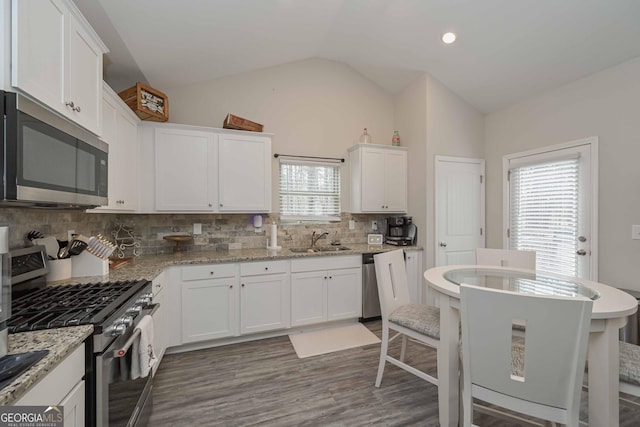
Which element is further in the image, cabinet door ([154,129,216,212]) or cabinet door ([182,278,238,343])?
cabinet door ([154,129,216,212])

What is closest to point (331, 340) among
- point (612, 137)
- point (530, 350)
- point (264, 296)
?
point (264, 296)

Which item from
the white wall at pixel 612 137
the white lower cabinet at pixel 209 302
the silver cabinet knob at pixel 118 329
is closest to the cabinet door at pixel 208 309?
the white lower cabinet at pixel 209 302

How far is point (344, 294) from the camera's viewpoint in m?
3.16

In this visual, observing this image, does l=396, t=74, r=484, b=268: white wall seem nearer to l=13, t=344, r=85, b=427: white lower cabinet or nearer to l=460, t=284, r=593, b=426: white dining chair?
l=460, t=284, r=593, b=426: white dining chair

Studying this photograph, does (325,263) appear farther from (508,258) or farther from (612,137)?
(612,137)

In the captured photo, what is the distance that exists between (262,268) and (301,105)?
2.24 meters

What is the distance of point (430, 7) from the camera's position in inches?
102

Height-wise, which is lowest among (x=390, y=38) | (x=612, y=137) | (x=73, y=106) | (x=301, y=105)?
(x=73, y=106)

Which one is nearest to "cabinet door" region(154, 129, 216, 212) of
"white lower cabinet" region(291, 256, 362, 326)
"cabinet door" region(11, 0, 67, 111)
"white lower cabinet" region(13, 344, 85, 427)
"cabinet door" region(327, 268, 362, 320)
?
"white lower cabinet" region(291, 256, 362, 326)

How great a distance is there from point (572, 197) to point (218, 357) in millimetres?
3929

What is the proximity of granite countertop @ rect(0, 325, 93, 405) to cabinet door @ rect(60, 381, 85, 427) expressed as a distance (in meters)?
0.16

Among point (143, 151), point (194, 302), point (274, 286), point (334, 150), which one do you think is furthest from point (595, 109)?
point (143, 151)

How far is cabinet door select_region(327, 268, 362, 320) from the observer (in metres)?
3.10

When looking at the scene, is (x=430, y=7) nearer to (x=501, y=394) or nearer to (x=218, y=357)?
(x=501, y=394)
